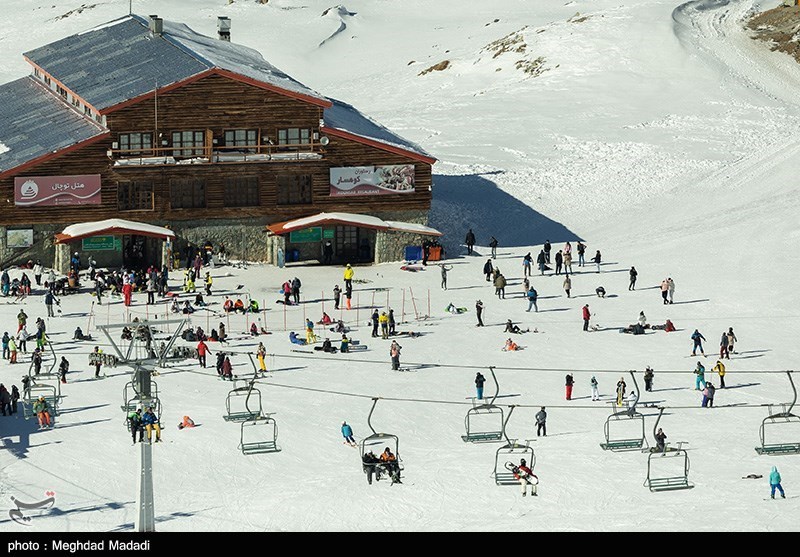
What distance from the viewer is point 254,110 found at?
84.2 metres

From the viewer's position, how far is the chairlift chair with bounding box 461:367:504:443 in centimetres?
5656

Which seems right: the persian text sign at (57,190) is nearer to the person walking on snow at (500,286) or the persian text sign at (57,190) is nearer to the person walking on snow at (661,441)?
the person walking on snow at (500,286)

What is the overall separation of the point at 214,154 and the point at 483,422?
88.8ft

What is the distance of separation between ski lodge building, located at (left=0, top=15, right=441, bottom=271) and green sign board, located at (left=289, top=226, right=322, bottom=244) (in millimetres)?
45

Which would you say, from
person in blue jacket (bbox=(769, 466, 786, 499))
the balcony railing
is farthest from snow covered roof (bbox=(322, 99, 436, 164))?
person in blue jacket (bbox=(769, 466, 786, 499))

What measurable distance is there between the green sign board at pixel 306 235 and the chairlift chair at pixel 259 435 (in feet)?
80.4

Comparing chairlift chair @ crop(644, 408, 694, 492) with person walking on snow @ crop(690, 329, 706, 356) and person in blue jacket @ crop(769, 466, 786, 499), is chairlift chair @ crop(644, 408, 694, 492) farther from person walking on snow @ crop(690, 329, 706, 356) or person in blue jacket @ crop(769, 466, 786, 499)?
person walking on snow @ crop(690, 329, 706, 356)

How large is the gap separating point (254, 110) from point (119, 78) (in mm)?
7373

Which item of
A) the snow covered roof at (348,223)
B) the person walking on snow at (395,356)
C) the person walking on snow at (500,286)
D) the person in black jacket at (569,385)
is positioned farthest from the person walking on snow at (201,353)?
the snow covered roof at (348,223)

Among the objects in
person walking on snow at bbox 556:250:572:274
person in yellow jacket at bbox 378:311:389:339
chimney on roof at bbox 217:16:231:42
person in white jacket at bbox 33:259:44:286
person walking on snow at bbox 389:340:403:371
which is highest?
chimney on roof at bbox 217:16:231:42

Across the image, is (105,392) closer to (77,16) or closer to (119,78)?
(119,78)

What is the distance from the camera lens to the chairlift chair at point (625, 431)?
56125 mm

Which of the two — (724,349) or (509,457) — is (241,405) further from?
(724,349)
